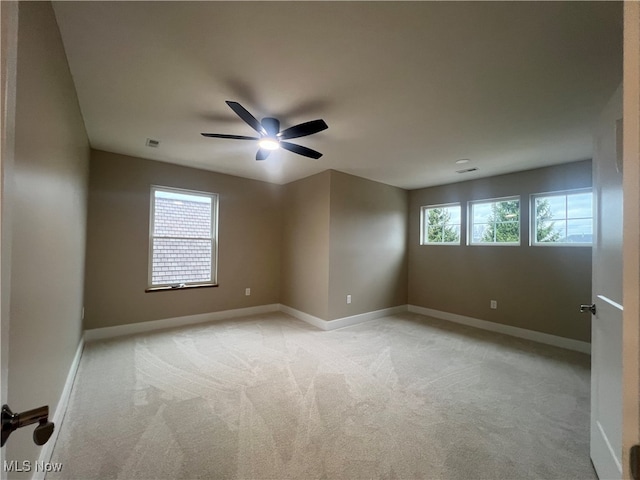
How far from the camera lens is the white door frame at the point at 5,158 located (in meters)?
0.49

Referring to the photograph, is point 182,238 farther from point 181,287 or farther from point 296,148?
point 296,148

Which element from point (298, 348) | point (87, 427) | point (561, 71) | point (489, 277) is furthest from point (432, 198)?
point (87, 427)

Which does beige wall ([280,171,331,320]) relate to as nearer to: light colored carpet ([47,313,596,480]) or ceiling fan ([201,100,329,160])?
light colored carpet ([47,313,596,480])

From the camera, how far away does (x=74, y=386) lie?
2.24 m

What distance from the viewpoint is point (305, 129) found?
2.12 metres

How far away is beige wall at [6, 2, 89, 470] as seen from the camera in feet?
3.48

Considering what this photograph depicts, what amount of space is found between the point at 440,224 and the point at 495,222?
89 cm

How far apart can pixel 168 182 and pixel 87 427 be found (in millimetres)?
3011

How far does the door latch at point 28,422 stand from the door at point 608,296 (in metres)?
2.09

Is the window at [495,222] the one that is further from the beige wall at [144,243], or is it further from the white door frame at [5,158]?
the white door frame at [5,158]

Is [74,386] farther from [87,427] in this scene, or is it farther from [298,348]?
[298,348]

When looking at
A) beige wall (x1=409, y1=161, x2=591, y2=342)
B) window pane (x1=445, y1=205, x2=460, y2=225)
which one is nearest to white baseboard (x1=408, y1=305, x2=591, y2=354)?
beige wall (x1=409, y1=161, x2=591, y2=342)

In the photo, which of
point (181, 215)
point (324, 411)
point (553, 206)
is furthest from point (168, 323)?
point (553, 206)

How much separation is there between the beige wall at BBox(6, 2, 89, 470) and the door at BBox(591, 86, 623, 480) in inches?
92.1
